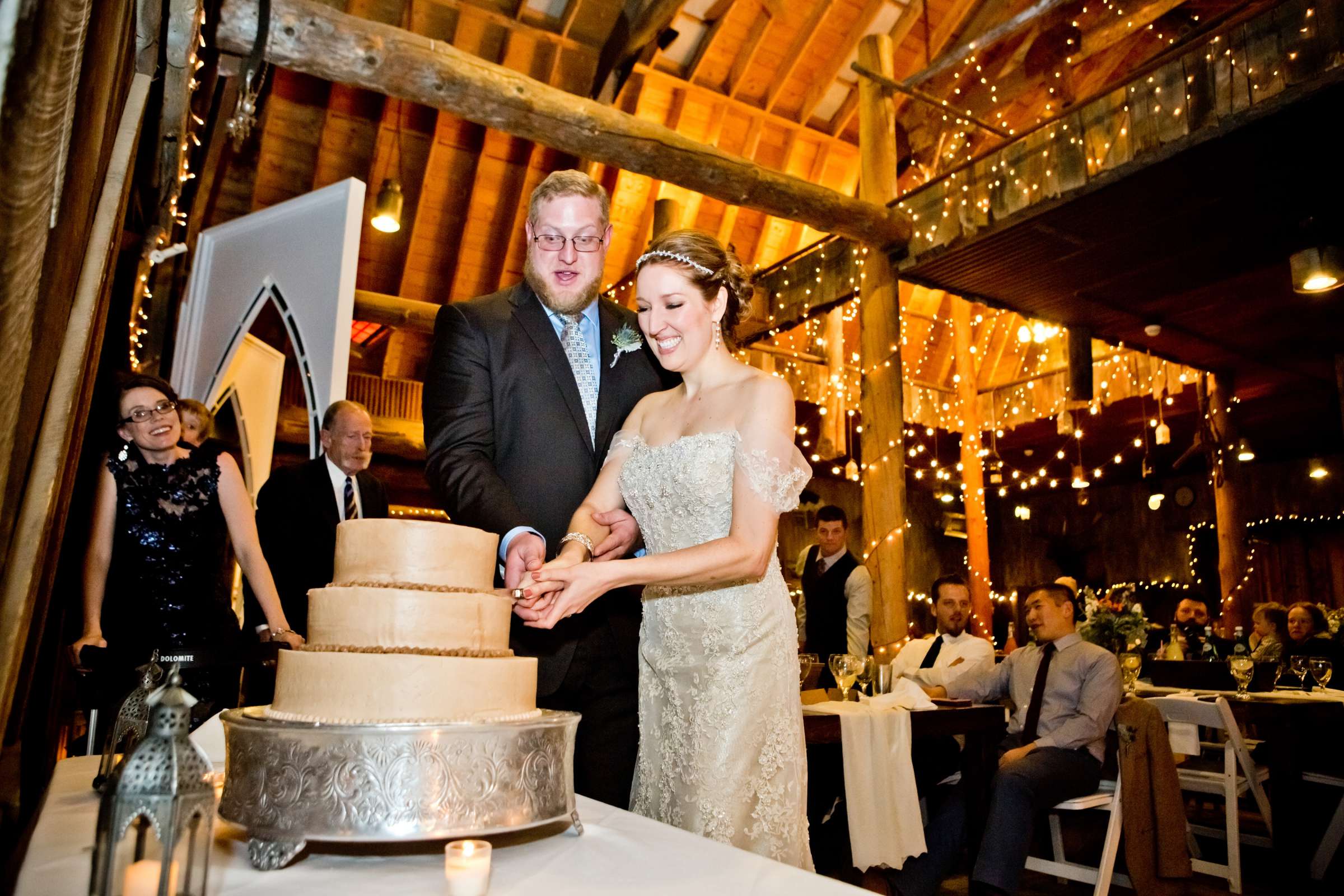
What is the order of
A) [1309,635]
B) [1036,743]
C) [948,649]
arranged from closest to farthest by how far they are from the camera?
[1036,743] < [948,649] < [1309,635]

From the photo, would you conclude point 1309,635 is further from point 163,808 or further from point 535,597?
point 163,808

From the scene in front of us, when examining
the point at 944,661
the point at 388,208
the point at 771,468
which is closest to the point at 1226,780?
the point at 944,661

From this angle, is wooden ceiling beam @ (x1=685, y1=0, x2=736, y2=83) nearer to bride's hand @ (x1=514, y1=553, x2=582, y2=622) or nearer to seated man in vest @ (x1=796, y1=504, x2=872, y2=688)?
seated man in vest @ (x1=796, y1=504, x2=872, y2=688)

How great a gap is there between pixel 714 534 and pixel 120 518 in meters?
2.24

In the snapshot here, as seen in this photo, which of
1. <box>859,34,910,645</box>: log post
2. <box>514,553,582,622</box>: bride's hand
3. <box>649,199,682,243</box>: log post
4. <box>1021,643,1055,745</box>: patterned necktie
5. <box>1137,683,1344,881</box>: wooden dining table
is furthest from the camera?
<box>649,199,682,243</box>: log post

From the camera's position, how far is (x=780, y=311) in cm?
975

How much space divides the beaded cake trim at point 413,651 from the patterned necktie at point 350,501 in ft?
11.9

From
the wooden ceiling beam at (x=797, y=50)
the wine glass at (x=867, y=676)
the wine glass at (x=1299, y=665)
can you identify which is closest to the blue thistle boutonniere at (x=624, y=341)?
the wine glass at (x=867, y=676)

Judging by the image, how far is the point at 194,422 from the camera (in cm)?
441

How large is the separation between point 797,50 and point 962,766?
10.7m

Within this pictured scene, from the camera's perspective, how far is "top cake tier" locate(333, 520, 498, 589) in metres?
1.37

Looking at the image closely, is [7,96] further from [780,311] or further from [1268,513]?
[1268,513]

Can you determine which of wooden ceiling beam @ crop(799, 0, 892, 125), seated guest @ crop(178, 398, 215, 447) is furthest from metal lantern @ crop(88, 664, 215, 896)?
wooden ceiling beam @ crop(799, 0, 892, 125)

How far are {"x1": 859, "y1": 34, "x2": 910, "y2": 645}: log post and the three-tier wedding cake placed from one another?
6.26 meters
